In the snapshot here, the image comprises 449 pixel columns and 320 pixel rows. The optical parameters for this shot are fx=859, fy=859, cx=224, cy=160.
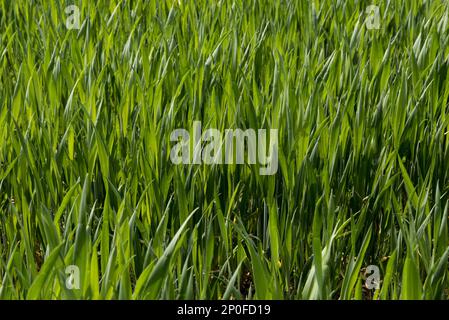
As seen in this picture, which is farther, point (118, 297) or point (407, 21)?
point (407, 21)

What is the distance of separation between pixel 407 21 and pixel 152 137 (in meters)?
1.17

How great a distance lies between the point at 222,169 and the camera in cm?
158

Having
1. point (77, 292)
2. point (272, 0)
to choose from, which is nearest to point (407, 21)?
point (272, 0)

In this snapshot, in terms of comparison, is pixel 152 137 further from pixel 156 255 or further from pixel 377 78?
pixel 377 78

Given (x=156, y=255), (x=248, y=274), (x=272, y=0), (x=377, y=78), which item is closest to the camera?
(x=156, y=255)

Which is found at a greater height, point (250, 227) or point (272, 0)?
point (272, 0)

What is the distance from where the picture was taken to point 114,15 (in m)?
2.45

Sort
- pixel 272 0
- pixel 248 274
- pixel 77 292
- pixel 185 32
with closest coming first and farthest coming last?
pixel 77 292 → pixel 248 274 → pixel 185 32 → pixel 272 0

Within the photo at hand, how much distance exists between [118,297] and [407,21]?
162cm

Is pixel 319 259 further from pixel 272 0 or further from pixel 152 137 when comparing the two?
pixel 272 0

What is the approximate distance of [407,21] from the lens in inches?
97.2

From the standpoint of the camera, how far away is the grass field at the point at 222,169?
3.91 feet

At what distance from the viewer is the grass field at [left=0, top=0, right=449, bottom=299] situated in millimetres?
1191

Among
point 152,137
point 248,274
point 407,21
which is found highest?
point 407,21
